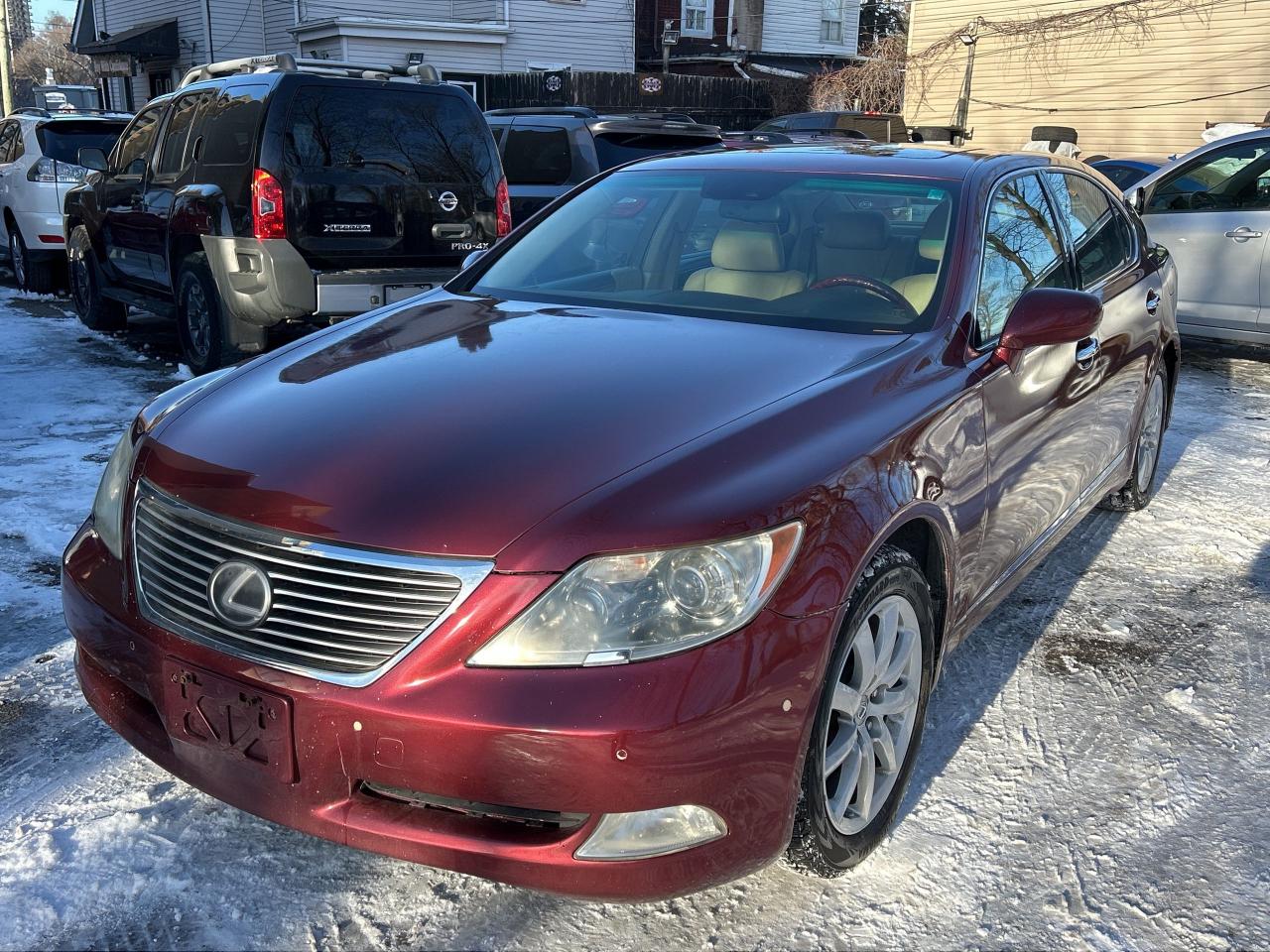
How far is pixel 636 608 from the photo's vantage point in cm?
214

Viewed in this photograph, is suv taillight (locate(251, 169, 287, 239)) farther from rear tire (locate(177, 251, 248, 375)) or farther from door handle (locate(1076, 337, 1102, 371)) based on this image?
door handle (locate(1076, 337, 1102, 371))

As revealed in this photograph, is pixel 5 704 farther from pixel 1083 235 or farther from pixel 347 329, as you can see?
pixel 1083 235

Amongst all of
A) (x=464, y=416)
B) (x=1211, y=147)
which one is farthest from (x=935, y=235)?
(x=1211, y=147)

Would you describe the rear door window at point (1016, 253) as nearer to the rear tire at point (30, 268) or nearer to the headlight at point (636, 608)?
the headlight at point (636, 608)

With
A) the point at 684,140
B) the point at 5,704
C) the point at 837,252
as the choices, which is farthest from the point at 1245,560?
the point at 684,140

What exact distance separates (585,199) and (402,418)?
6.13 feet

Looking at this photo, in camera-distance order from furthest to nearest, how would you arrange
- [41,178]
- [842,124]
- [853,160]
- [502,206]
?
1. [842,124]
2. [41,178]
3. [502,206]
4. [853,160]

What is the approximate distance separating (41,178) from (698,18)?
23.3 meters

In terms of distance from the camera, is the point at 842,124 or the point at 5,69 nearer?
the point at 842,124

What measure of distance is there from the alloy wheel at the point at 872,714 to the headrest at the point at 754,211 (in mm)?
1483

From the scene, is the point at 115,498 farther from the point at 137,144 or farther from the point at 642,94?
the point at 642,94

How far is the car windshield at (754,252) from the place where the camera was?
335 centimetres

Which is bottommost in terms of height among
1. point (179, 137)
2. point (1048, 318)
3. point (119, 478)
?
point (119, 478)

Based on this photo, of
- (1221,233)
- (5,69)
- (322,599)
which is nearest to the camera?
(322,599)
